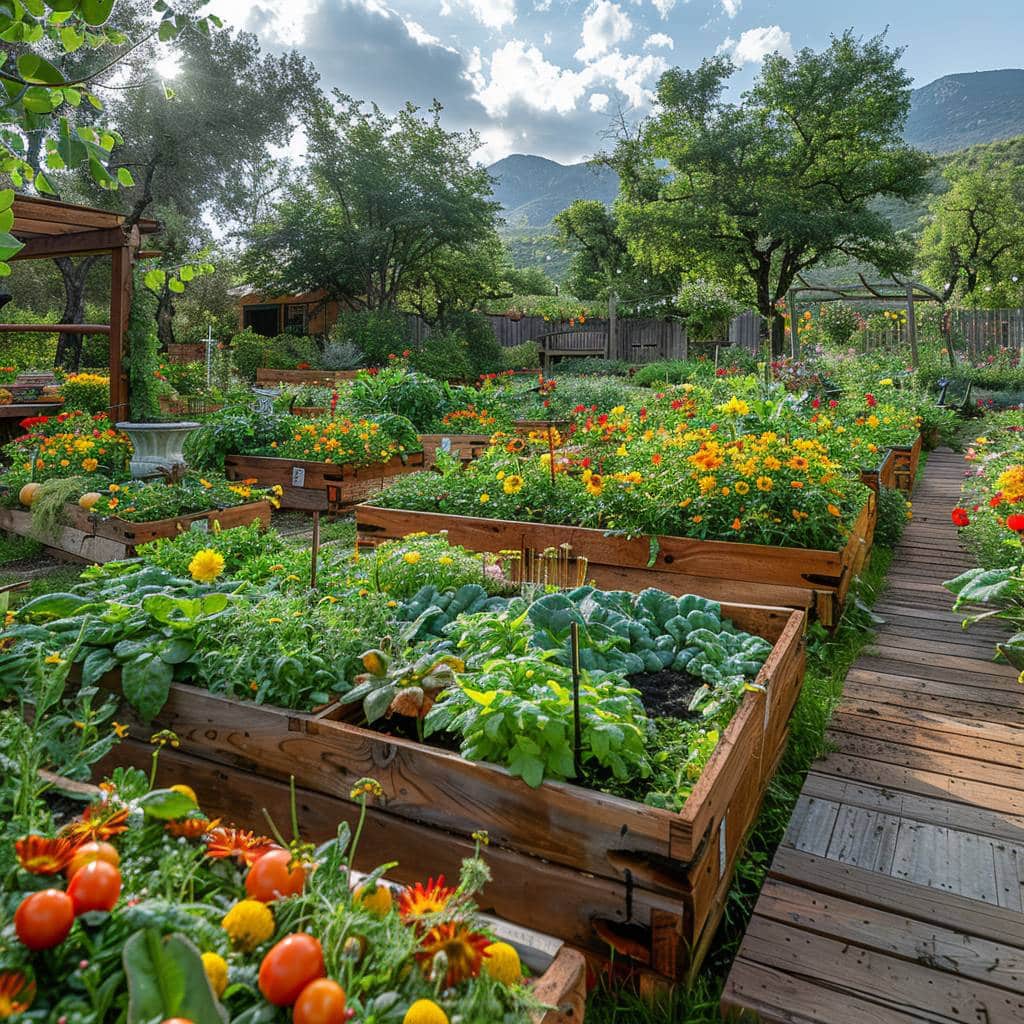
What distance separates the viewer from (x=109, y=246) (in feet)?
21.6

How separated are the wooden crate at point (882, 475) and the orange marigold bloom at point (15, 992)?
194 inches

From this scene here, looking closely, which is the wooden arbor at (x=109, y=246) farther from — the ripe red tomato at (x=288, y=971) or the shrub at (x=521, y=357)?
the shrub at (x=521, y=357)

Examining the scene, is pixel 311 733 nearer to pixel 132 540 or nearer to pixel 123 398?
pixel 132 540

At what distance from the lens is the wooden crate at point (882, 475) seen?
5062 mm

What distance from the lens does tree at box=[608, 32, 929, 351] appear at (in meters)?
19.2

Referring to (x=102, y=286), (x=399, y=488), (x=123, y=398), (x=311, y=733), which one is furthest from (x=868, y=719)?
(x=102, y=286)

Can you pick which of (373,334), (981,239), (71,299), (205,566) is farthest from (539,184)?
(205,566)

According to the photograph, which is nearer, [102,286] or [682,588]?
[682,588]

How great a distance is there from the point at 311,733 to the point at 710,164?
21911mm

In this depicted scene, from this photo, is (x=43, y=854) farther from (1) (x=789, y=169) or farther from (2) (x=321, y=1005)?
(1) (x=789, y=169)

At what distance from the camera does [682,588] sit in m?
3.65

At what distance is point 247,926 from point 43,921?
0.73ft

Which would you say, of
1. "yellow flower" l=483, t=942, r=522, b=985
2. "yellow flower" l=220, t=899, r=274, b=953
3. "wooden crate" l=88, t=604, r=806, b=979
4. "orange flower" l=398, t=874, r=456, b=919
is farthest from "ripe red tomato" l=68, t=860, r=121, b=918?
"wooden crate" l=88, t=604, r=806, b=979

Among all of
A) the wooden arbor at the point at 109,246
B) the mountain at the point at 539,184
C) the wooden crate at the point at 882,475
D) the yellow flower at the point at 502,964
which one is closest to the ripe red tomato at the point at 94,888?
the yellow flower at the point at 502,964
